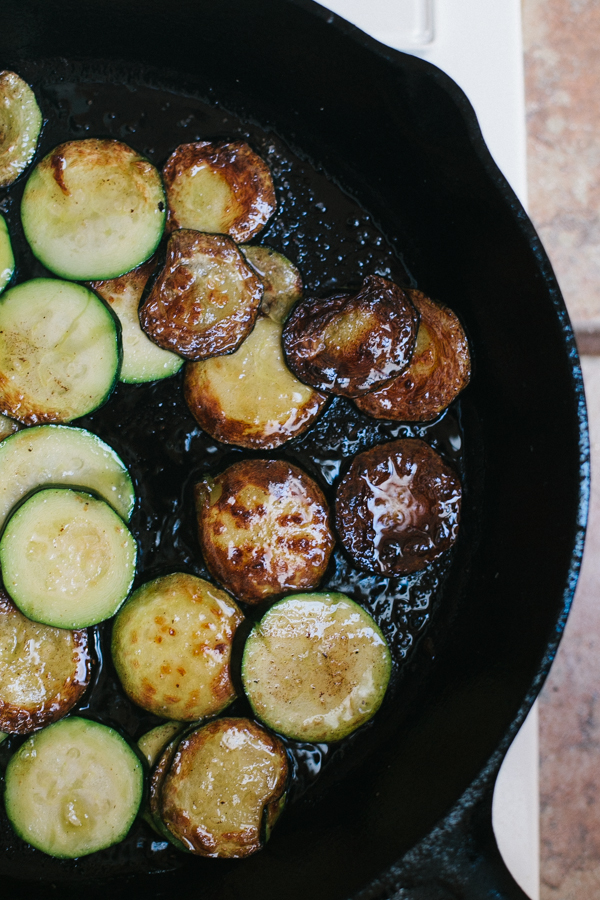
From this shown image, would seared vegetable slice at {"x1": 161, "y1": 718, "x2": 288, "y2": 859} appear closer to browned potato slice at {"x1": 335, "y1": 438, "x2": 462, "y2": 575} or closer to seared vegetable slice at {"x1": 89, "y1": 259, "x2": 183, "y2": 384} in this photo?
browned potato slice at {"x1": 335, "y1": 438, "x2": 462, "y2": 575}

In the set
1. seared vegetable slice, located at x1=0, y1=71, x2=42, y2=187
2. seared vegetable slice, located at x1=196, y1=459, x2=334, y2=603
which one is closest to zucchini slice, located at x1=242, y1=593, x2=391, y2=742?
seared vegetable slice, located at x1=196, y1=459, x2=334, y2=603

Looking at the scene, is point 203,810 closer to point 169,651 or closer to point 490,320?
point 169,651

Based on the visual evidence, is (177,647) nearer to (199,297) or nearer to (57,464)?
(57,464)

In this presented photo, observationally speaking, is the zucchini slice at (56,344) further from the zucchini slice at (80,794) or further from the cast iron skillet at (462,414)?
the zucchini slice at (80,794)

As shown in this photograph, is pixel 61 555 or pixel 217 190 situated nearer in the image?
pixel 61 555

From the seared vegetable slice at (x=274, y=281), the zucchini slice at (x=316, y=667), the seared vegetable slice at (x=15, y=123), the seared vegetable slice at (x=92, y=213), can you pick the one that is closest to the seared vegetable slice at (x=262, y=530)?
the zucchini slice at (x=316, y=667)

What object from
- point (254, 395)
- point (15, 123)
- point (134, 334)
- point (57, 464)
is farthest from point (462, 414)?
point (15, 123)

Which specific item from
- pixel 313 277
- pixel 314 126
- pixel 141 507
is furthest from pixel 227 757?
pixel 314 126
